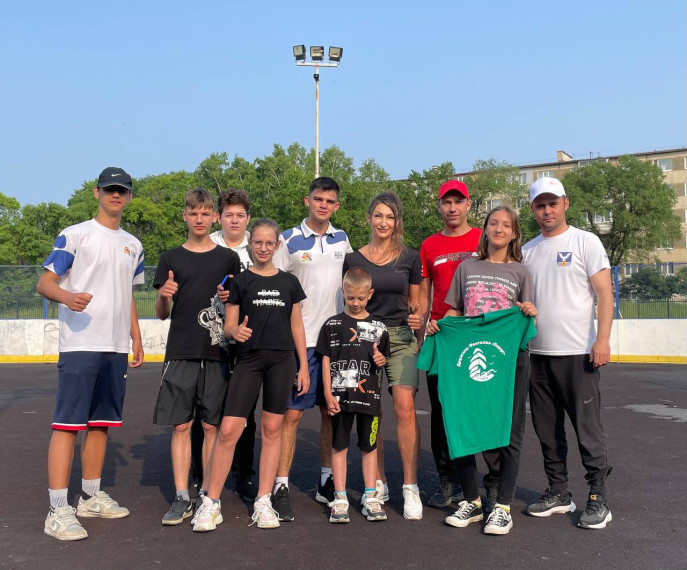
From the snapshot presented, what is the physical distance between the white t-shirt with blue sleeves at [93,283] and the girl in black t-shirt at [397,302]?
5.30 feet

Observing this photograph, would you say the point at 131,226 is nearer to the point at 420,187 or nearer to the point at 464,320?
the point at 420,187

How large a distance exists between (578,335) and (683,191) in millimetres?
88321

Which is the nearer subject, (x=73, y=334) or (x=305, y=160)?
(x=73, y=334)

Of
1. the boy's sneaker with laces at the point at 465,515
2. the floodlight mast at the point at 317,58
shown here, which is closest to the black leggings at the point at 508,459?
the boy's sneaker with laces at the point at 465,515

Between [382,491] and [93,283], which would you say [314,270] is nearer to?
[93,283]

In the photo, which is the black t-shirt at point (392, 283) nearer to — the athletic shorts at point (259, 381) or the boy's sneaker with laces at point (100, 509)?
the athletic shorts at point (259, 381)

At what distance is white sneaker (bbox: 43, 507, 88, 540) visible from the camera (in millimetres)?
4422

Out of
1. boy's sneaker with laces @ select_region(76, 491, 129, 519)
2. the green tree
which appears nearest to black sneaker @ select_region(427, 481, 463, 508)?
boy's sneaker with laces @ select_region(76, 491, 129, 519)

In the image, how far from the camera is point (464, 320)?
4.82 metres

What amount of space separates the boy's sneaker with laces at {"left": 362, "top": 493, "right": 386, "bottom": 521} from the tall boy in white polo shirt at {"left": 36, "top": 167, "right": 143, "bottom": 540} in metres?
1.66

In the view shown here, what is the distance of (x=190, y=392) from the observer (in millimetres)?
4941

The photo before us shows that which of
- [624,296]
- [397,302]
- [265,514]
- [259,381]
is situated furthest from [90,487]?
[624,296]

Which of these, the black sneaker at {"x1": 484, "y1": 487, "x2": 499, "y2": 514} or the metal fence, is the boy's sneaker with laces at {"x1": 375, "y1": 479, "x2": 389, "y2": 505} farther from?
the metal fence

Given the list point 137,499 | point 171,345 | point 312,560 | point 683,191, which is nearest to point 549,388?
point 312,560
